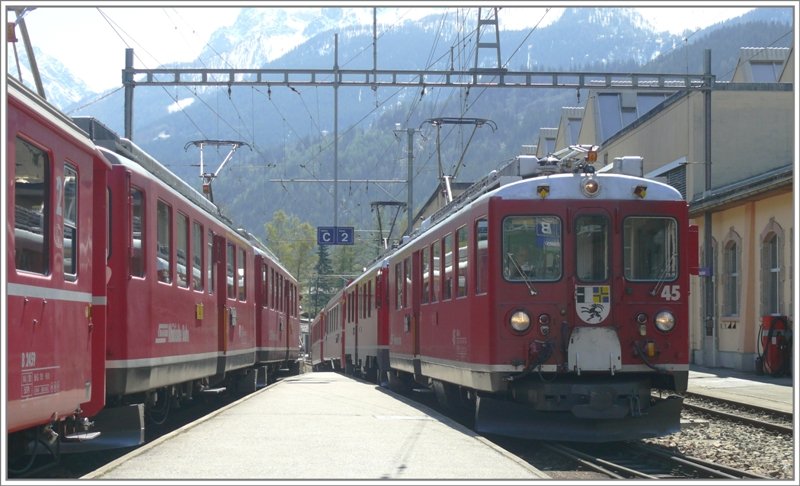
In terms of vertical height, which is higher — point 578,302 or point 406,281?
point 406,281

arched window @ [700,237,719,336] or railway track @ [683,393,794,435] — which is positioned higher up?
arched window @ [700,237,719,336]

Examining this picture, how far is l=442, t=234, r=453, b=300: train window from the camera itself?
47.8 ft

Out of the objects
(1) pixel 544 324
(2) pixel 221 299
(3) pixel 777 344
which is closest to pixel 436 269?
(2) pixel 221 299

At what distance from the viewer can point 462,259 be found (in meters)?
13.8

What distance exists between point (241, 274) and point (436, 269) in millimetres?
4445

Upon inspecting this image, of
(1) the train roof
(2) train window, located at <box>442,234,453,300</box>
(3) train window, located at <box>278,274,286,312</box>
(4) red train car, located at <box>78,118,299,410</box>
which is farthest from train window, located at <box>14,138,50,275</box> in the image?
(3) train window, located at <box>278,274,286,312</box>

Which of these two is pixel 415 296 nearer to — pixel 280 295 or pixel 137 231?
pixel 137 231

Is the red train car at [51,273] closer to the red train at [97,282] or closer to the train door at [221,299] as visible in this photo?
the red train at [97,282]

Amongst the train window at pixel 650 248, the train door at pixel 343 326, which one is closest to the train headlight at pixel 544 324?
the train window at pixel 650 248

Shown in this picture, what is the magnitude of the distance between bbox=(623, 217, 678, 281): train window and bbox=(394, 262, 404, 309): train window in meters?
7.61

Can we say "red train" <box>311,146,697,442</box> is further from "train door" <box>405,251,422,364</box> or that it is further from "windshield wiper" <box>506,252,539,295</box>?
"train door" <box>405,251,422,364</box>

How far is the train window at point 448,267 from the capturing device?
14.6m

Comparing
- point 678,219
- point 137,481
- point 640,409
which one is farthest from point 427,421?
point 137,481

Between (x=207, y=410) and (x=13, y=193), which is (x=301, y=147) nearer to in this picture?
(x=207, y=410)
